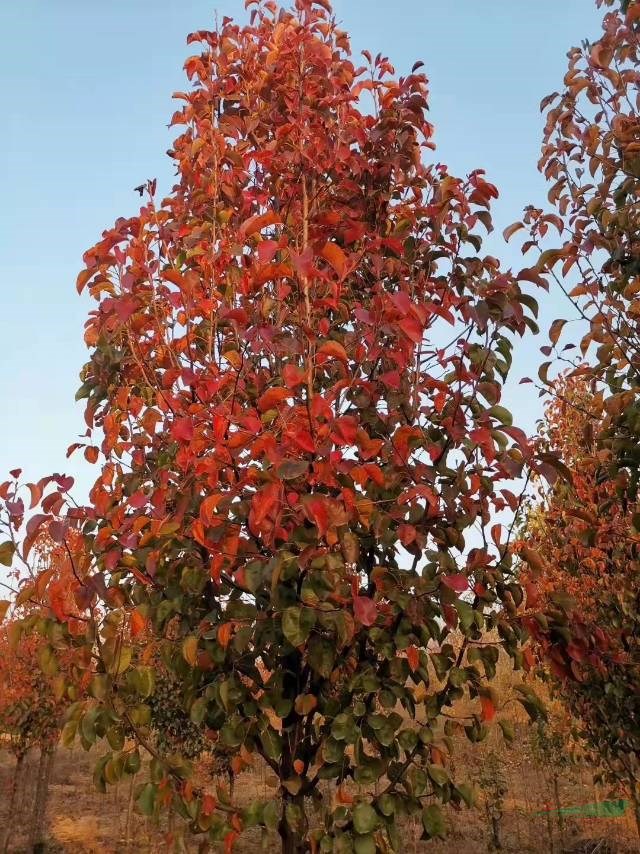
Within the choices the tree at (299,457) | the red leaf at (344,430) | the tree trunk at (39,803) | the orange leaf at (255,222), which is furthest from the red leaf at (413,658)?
the tree trunk at (39,803)

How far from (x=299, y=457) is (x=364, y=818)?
3.44 feet

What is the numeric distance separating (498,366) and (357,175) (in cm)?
98

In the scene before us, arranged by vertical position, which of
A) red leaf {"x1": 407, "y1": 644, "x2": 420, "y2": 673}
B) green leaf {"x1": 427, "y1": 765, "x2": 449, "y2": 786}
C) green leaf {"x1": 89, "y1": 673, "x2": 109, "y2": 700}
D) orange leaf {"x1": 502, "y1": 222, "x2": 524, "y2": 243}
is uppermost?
orange leaf {"x1": 502, "y1": 222, "x2": 524, "y2": 243}

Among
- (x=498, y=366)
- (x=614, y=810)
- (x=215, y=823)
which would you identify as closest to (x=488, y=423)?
(x=498, y=366)

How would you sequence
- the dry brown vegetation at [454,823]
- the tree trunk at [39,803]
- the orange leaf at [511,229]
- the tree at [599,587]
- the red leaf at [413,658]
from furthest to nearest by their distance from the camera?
the dry brown vegetation at [454,823] < the tree trunk at [39,803] < the tree at [599,587] < the orange leaf at [511,229] < the red leaf at [413,658]

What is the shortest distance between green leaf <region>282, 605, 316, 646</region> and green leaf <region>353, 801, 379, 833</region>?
1.72 feet

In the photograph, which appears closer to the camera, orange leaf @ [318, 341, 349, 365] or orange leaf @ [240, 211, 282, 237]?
orange leaf @ [318, 341, 349, 365]

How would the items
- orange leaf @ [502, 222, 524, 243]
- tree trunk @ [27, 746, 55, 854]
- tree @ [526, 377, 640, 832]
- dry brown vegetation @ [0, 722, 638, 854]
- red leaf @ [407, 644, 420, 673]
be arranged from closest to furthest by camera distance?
red leaf @ [407, 644, 420, 673] → orange leaf @ [502, 222, 524, 243] → tree @ [526, 377, 640, 832] → tree trunk @ [27, 746, 55, 854] → dry brown vegetation @ [0, 722, 638, 854]

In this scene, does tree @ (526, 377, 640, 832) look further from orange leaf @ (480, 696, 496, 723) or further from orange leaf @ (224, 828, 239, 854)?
orange leaf @ (224, 828, 239, 854)

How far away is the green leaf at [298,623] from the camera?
201cm

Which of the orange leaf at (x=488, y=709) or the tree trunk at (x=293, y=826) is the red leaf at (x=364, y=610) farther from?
the tree trunk at (x=293, y=826)

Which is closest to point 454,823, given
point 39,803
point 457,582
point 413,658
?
point 39,803

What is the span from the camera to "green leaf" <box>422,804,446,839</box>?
2146mm

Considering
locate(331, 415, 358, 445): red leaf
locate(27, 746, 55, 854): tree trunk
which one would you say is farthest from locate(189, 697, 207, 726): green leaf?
locate(27, 746, 55, 854): tree trunk
